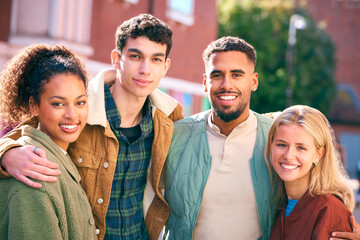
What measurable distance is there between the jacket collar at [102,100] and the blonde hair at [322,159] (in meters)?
1.02

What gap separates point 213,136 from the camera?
367 centimetres

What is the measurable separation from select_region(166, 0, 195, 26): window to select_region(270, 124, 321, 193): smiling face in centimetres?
850

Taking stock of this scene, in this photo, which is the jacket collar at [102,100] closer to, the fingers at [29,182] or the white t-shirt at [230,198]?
the white t-shirt at [230,198]

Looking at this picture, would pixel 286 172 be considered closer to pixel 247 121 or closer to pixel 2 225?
pixel 247 121

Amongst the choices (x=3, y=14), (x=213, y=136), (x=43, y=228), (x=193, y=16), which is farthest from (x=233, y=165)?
(x=193, y=16)

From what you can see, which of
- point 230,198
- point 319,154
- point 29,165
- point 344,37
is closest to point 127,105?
point 230,198

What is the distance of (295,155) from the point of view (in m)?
3.06

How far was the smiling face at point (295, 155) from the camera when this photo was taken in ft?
10.0

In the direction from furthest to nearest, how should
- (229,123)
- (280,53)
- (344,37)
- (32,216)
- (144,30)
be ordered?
(344,37) → (280,53) → (229,123) → (144,30) → (32,216)

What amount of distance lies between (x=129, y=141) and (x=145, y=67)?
0.57 meters

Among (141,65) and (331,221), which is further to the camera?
(141,65)

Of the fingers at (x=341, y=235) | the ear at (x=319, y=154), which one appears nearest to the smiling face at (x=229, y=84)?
the ear at (x=319, y=154)

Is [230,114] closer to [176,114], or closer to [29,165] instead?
[176,114]

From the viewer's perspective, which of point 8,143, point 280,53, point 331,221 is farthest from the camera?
point 280,53
